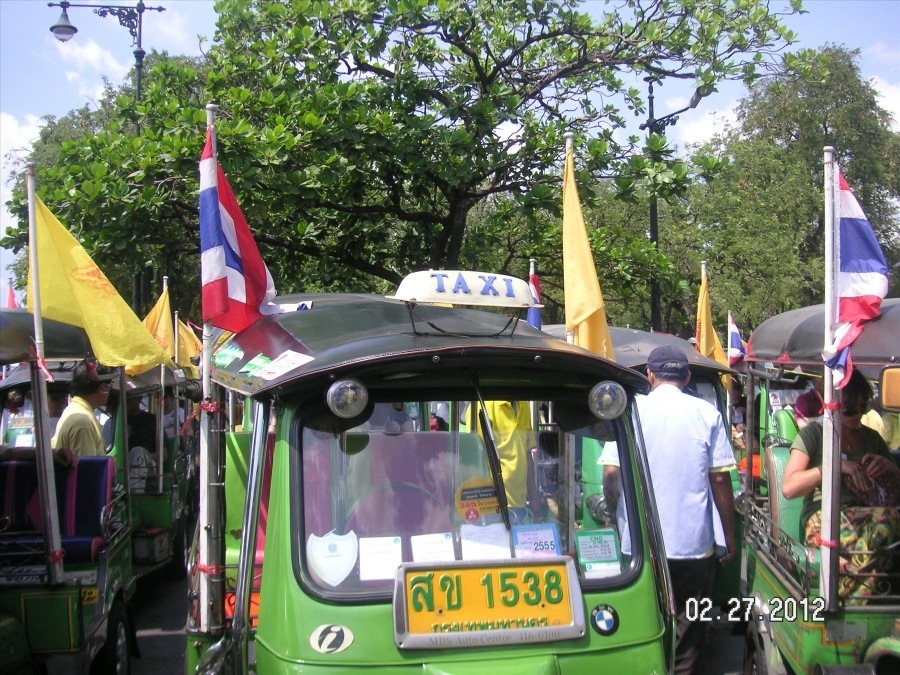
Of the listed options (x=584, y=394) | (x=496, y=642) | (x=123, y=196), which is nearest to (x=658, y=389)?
(x=584, y=394)

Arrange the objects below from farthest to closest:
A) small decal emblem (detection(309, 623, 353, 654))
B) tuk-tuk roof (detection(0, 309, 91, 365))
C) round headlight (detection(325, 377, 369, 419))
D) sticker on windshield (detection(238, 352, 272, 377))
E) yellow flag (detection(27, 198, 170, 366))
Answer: yellow flag (detection(27, 198, 170, 366)), tuk-tuk roof (detection(0, 309, 91, 365)), sticker on windshield (detection(238, 352, 272, 377)), round headlight (detection(325, 377, 369, 419)), small decal emblem (detection(309, 623, 353, 654))

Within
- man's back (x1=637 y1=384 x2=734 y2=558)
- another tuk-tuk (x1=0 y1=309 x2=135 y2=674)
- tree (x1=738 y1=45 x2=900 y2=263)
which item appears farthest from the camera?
tree (x1=738 y1=45 x2=900 y2=263)

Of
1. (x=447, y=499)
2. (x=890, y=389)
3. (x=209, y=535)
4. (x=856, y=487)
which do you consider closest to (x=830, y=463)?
(x=890, y=389)

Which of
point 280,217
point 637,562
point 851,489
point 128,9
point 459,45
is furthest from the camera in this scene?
point 128,9

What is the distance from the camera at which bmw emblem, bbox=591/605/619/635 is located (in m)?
3.01

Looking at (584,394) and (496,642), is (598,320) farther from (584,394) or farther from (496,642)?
(496,642)

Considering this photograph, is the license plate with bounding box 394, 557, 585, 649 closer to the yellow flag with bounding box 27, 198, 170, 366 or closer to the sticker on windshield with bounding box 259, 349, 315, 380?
the sticker on windshield with bounding box 259, 349, 315, 380

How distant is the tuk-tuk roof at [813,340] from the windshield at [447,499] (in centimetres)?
158

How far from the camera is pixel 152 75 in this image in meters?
11.2

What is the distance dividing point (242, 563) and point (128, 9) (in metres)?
14.2

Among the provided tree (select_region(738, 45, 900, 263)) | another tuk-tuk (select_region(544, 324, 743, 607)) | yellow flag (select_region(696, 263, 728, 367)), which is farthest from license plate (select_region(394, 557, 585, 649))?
tree (select_region(738, 45, 900, 263))

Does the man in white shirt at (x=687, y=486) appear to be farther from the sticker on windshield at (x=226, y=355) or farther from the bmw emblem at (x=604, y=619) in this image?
the sticker on windshield at (x=226, y=355)

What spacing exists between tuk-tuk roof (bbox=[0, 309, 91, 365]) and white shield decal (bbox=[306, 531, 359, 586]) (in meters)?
2.66
